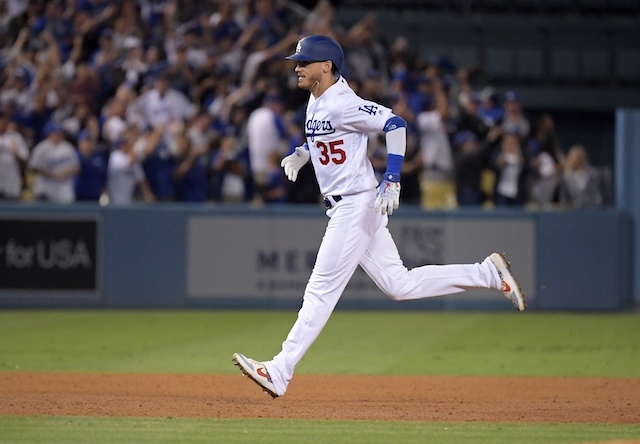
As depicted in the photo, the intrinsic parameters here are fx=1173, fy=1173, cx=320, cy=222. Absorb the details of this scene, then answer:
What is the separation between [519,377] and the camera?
9234mm

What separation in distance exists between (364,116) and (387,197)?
56 centimetres

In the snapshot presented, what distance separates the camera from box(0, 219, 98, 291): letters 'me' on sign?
14.6 metres

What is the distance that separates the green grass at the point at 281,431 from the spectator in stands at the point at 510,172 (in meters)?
8.72

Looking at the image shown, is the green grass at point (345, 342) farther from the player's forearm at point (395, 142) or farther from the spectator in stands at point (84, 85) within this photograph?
the spectator in stands at point (84, 85)

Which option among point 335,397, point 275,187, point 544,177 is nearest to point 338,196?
point 335,397

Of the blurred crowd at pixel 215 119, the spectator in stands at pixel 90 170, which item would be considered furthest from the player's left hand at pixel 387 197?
the spectator in stands at pixel 90 170

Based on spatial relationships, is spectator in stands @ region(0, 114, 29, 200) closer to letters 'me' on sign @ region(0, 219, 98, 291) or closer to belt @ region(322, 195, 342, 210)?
letters 'me' on sign @ region(0, 219, 98, 291)

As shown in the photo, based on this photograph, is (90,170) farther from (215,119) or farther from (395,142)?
(395,142)

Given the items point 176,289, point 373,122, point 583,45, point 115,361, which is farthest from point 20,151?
point 583,45

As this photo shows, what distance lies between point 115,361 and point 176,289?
4507 millimetres

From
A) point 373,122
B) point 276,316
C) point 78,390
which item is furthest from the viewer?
point 276,316

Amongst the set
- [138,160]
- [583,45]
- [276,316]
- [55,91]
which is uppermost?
[583,45]

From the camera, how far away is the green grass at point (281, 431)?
6.06 m

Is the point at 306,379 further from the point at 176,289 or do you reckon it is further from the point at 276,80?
the point at 276,80
